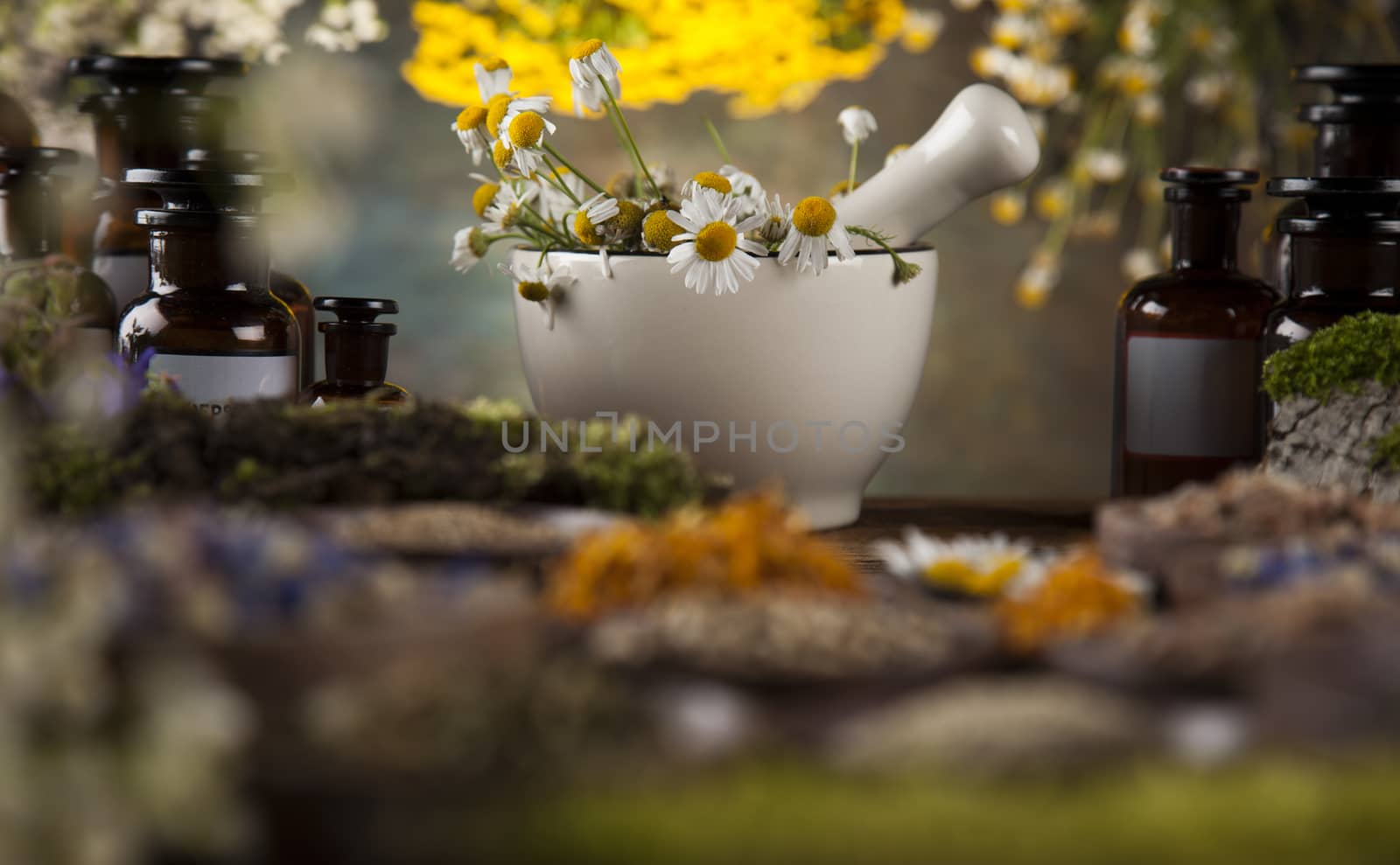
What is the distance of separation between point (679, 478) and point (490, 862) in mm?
359

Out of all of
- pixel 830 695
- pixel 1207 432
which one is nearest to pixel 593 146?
pixel 1207 432

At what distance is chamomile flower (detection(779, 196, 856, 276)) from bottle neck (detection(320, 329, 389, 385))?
291mm

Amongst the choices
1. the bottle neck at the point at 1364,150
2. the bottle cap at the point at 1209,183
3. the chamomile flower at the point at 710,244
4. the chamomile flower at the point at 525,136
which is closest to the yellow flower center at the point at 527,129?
the chamomile flower at the point at 525,136

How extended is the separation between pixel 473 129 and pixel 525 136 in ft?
0.22

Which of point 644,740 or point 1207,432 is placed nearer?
point 644,740

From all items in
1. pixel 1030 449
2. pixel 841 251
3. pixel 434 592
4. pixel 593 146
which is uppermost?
pixel 593 146

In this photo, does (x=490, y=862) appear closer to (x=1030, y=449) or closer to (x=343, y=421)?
(x=343, y=421)

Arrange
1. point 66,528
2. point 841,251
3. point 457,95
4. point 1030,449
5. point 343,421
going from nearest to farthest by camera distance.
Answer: point 66,528 → point 343,421 → point 841,251 → point 457,95 → point 1030,449

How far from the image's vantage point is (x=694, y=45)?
1.90 m

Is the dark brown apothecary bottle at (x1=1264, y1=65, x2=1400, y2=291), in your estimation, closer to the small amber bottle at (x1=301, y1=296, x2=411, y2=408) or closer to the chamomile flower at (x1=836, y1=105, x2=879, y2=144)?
the chamomile flower at (x1=836, y1=105, x2=879, y2=144)

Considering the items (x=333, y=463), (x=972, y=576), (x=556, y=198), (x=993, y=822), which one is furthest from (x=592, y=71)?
(x=993, y=822)

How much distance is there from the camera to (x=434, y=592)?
0.49m

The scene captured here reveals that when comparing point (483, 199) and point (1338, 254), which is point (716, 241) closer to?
point (483, 199)

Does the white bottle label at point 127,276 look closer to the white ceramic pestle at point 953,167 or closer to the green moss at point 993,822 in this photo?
the white ceramic pestle at point 953,167
